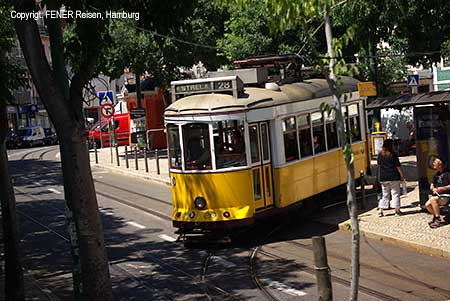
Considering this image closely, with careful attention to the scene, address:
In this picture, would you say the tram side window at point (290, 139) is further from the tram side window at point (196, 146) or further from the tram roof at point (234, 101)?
the tram side window at point (196, 146)

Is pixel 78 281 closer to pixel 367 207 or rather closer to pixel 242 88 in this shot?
pixel 242 88

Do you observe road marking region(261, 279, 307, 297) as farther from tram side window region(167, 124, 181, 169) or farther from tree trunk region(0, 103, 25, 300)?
tree trunk region(0, 103, 25, 300)

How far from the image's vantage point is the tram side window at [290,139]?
14133 millimetres

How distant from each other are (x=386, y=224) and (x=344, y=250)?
1.78m

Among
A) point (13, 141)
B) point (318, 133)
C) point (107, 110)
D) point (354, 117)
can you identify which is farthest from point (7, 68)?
point (13, 141)

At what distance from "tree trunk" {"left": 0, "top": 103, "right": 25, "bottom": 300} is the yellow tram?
3424 mm

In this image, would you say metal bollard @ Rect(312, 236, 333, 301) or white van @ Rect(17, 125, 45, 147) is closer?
metal bollard @ Rect(312, 236, 333, 301)

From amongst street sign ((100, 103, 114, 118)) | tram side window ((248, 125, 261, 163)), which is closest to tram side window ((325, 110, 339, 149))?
tram side window ((248, 125, 261, 163))

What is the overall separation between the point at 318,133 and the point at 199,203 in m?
3.68

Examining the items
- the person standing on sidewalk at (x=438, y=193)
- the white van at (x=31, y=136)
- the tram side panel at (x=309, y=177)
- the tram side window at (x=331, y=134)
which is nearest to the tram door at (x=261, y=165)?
the tram side panel at (x=309, y=177)

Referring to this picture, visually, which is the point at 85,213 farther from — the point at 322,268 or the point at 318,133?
the point at 318,133

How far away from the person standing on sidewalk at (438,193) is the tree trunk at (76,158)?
7.75m

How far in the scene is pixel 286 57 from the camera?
15.7m

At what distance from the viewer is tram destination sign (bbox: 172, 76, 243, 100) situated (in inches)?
524
